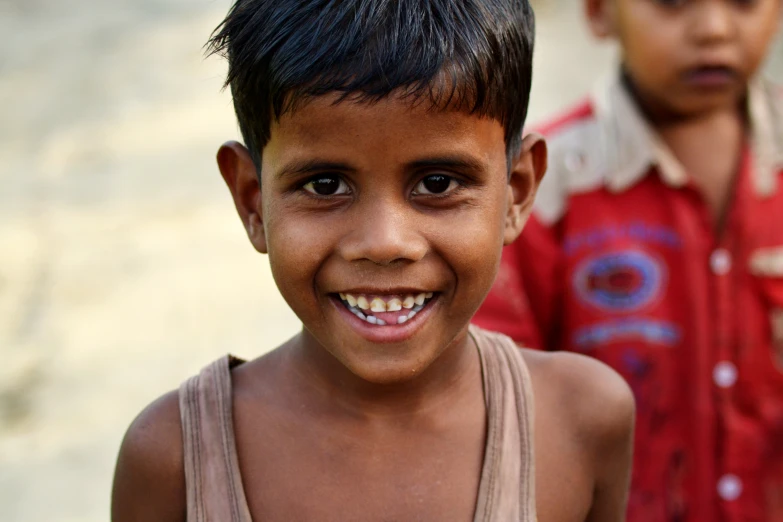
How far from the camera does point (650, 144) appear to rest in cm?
254

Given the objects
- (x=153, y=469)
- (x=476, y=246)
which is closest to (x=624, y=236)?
(x=476, y=246)

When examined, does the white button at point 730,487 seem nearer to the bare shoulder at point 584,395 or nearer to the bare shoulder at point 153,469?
the bare shoulder at point 584,395

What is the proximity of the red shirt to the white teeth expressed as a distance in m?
1.10

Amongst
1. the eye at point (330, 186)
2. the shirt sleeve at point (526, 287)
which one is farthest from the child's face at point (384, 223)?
the shirt sleeve at point (526, 287)

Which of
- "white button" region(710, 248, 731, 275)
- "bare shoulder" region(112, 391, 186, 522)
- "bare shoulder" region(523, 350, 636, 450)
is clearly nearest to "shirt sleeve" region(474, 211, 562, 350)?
"white button" region(710, 248, 731, 275)

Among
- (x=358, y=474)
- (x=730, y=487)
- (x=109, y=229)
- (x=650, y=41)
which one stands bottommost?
(x=730, y=487)

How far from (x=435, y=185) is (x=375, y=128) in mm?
138

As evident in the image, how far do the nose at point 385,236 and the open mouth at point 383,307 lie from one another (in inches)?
2.8

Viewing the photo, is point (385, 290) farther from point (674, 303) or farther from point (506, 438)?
point (674, 303)

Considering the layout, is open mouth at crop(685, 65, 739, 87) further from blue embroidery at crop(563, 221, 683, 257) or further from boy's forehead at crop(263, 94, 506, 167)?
boy's forehead at crop(263, 94, 506, 167)

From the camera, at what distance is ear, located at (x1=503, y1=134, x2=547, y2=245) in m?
1.68

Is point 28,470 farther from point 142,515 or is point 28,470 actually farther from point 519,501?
point 519,501

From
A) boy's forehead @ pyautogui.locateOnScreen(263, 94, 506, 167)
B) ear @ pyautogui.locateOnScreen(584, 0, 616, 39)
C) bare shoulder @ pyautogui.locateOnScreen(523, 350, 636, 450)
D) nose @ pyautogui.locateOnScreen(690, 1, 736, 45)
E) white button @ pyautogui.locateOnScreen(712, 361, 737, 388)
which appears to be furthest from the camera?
ear @ pyautogui.locateOnScreen(584, 0, 616, 39)

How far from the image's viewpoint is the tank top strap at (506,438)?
1.60m
